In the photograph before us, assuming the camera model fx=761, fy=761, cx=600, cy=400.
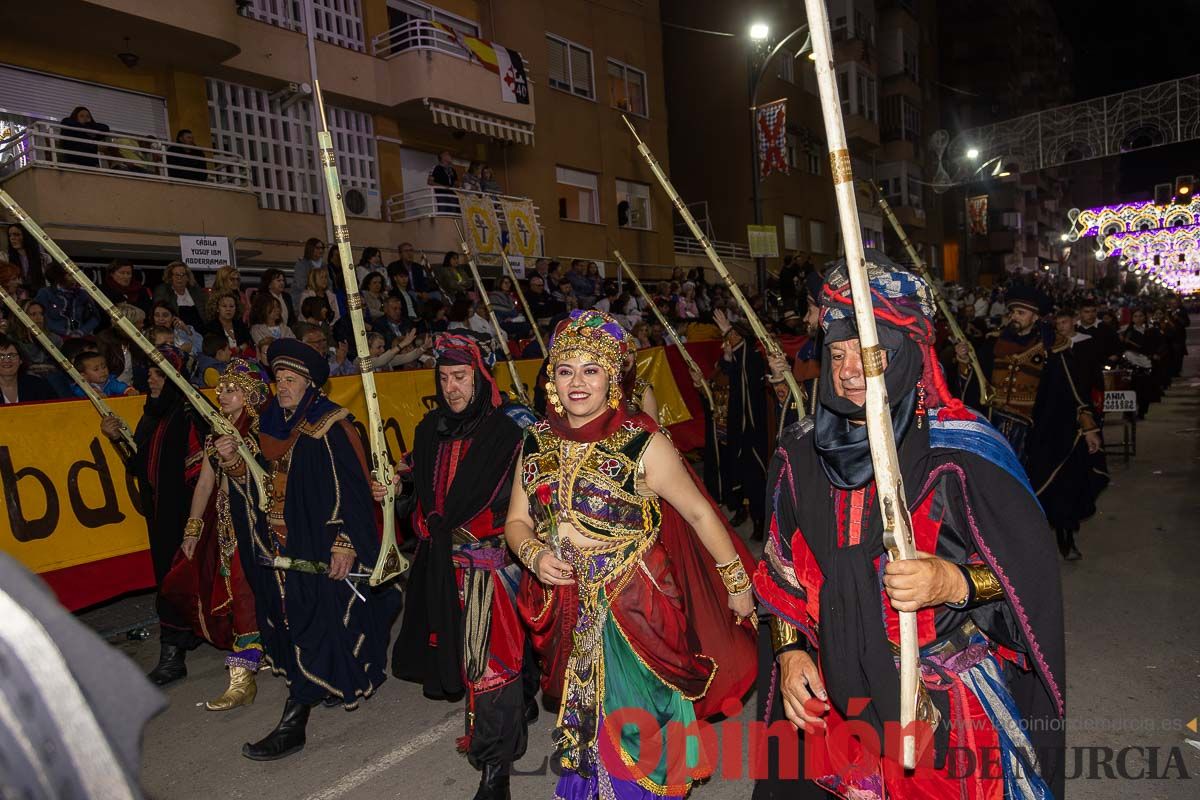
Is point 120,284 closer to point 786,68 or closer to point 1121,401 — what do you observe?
point 1121,401

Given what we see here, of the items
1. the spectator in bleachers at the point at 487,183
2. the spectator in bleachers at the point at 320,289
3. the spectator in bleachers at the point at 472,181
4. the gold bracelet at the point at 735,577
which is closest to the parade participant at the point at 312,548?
the gold bracelet at the point at 735,577

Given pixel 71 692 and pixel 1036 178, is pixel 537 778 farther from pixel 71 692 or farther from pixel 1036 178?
pixel 1036 178

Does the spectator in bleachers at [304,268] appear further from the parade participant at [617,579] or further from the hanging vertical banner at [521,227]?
the parade participant at [617,579]

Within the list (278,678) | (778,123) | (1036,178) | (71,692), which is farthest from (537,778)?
(1036,178)

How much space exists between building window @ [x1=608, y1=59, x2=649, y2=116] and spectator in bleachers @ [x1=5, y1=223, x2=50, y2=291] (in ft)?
50.4

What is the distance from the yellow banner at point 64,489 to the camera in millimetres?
5473

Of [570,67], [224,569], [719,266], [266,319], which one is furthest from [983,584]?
[570,67]

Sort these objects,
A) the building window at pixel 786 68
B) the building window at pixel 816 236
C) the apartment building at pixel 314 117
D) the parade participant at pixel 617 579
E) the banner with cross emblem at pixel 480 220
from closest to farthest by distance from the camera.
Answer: the parade participant at pixel 617 579
the apartment building at pixel 314 117
the banner with cross emblem at pixel 480 220
the building window at pixel 786 68
the building window at pixel 816 236

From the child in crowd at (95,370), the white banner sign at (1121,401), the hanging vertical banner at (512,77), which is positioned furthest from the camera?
the hanging vertical banner at (512,77)

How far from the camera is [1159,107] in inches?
1055

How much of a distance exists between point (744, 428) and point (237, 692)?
18.3 feet

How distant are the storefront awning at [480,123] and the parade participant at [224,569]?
12543 millimetres

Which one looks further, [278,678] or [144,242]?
[144,242]

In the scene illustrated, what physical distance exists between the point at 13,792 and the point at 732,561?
97.5 inches
